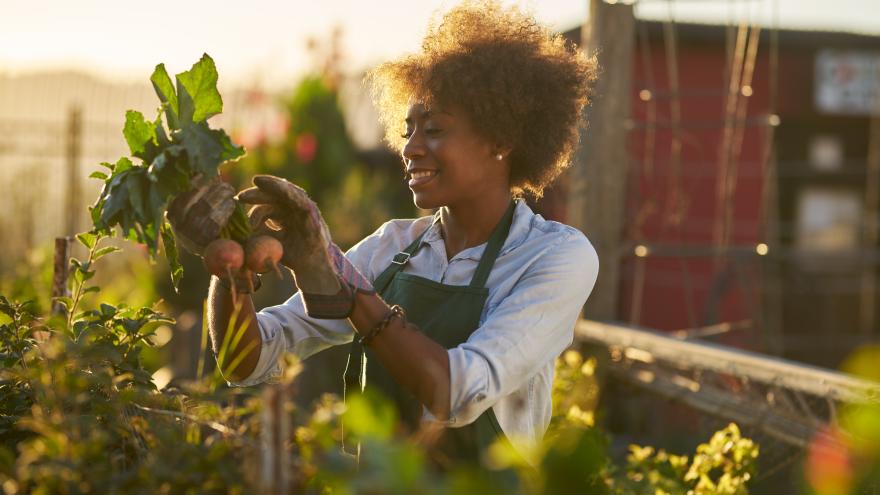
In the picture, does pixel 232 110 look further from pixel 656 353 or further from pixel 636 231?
pixel 656 353

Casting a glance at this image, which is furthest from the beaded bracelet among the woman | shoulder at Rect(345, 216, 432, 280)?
shoulder at Rect(345, 216, 432, 280)

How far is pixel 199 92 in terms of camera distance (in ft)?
7.18

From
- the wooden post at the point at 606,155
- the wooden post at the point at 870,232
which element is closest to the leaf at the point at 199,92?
the wooden post at the point at 606,155

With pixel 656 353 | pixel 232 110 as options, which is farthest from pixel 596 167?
pixel 232 110

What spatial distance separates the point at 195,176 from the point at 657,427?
3.43m

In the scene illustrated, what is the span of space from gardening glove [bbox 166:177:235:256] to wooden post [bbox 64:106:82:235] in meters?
8.30

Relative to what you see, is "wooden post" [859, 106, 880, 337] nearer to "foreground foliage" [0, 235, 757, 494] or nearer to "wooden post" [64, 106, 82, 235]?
"wooden post" [64, 106, 82, 235]

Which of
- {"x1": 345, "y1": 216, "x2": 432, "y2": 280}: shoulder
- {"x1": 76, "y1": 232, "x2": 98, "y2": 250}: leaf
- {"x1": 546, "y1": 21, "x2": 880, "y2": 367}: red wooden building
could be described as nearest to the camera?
{"x1": 76, "y1": 232, "x2": 98, "y2": 250}: leaf

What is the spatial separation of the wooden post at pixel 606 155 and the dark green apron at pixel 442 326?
2.61 metres

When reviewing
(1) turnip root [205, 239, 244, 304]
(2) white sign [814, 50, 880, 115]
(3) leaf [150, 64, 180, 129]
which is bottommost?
(1) turnip root [205, 239, 244, 304]

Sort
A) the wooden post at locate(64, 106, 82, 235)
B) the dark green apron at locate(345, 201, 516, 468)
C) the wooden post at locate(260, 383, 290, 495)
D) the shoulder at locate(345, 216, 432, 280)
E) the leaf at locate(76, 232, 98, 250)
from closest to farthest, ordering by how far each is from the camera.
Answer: the wooden post at locate(260, 383, 290, 495), the leaf at locate(76, 232, 98, 250), the dark green apron at locate(345, 201, 516, 468), the shoulder at locate(345, 216, 432, 280), the wooden post at locate(64, 106, 82, 235)

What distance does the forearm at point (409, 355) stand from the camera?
2.18 m

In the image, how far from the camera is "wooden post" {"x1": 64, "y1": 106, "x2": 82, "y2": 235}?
1008 cm

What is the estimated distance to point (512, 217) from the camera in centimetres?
280
